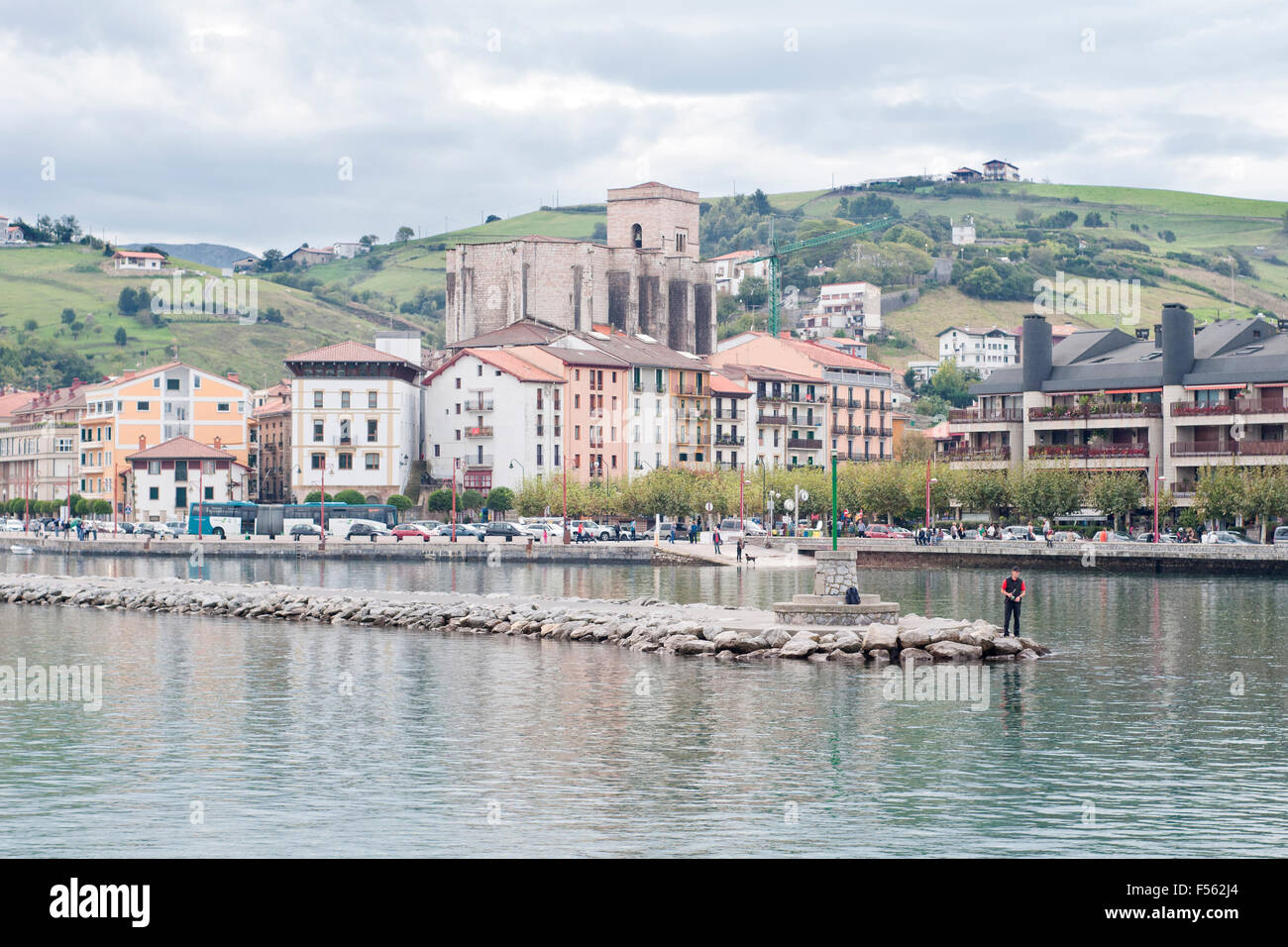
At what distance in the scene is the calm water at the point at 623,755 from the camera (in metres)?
21.7

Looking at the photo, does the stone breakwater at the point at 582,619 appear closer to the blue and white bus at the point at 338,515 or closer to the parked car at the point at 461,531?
the parked car at the point at 461,531

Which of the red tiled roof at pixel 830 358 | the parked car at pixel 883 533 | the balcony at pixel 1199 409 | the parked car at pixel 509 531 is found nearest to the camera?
the balcony at pixel 1199 409

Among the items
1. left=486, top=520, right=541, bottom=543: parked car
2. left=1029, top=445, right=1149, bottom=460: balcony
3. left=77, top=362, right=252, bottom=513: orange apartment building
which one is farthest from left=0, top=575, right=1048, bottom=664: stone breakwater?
left=77, top=362, right=252, bottom=513: orange apartment building

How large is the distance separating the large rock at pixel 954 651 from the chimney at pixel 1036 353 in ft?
250

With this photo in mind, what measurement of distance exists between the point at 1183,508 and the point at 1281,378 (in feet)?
32.4

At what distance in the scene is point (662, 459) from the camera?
473 feet

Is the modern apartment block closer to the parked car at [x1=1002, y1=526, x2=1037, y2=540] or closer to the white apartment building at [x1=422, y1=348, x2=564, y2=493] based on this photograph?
the parked car at [x1=1002, y1=526, x2=1037, y2=540]

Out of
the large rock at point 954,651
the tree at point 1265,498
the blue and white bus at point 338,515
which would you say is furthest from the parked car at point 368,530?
the large rock at point 954,651

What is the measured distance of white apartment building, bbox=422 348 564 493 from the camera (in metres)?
132

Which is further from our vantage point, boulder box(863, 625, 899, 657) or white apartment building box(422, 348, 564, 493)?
white apartment building box(422, 348, 564, 493)

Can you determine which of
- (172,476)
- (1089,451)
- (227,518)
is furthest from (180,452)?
(1089,451)

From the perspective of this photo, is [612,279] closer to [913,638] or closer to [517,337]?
[517,337]

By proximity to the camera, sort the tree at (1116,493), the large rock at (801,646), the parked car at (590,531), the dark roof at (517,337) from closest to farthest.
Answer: the large rock at (801,646) < the tree at (1116,493) < the parked car at (590,531) < the dark roof at (517,337)

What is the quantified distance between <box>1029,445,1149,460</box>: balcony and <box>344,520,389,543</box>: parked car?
45.1 metres
